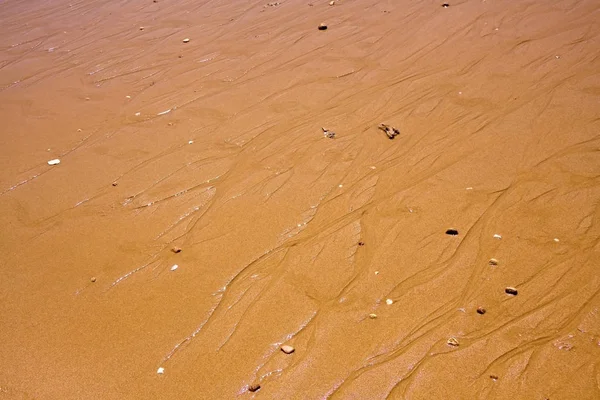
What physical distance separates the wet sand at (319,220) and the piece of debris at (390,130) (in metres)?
0.06

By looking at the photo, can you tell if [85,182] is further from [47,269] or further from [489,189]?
[489,189]

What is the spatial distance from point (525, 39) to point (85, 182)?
635 cm

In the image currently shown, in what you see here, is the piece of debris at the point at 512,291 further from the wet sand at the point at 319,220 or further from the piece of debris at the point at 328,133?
the piece of debris at the point at 328,133

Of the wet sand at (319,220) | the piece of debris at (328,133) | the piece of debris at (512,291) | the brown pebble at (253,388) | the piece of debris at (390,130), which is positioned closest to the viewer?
the brown pebble at (253,388)

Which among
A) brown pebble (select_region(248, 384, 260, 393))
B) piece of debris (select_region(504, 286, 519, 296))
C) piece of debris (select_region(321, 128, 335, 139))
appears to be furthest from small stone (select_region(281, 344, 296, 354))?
piece of debris (select_region(321, 128, 335, 139))

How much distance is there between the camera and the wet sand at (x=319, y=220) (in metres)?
3.07

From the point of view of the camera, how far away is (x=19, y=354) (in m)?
3.38

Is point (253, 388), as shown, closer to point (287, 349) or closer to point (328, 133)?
point (287, 349)

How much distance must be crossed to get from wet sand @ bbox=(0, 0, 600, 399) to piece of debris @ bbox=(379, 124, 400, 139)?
64 millimetres

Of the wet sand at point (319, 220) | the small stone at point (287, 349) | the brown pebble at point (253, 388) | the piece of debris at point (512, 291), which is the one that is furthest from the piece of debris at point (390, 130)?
the brown pebble at point (253, 388)

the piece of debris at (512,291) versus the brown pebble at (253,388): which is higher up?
the piece of debris at (512,291)

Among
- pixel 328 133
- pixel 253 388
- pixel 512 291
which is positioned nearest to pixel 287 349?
pixel 253 388

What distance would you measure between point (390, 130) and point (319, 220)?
1662mm

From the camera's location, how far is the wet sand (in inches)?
121
